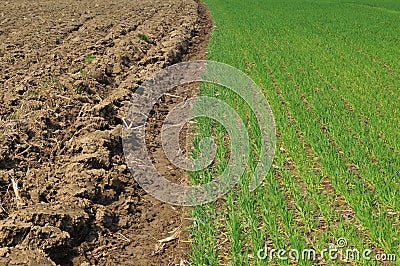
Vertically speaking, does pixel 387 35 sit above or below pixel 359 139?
below

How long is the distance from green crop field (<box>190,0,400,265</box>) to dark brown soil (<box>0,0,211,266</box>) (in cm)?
55

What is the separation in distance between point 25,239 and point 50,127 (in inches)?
111

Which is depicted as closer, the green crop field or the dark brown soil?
the green crop field

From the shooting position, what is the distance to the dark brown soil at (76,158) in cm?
451

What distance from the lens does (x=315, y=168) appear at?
5.92 meters

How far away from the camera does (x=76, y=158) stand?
235 inches

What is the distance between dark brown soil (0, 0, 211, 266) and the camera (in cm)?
451

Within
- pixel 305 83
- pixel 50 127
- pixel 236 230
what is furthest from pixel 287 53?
pixel 236 230

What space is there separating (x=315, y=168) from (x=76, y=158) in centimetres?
264

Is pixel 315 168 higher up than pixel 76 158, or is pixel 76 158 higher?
pixel 315 168

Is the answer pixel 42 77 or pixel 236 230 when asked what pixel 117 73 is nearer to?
pixel 42 77

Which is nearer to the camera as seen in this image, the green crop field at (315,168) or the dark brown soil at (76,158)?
the green crop field at (315,168)

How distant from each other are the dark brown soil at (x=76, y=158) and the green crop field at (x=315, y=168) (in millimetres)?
545

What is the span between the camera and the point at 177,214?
5.25 metres
